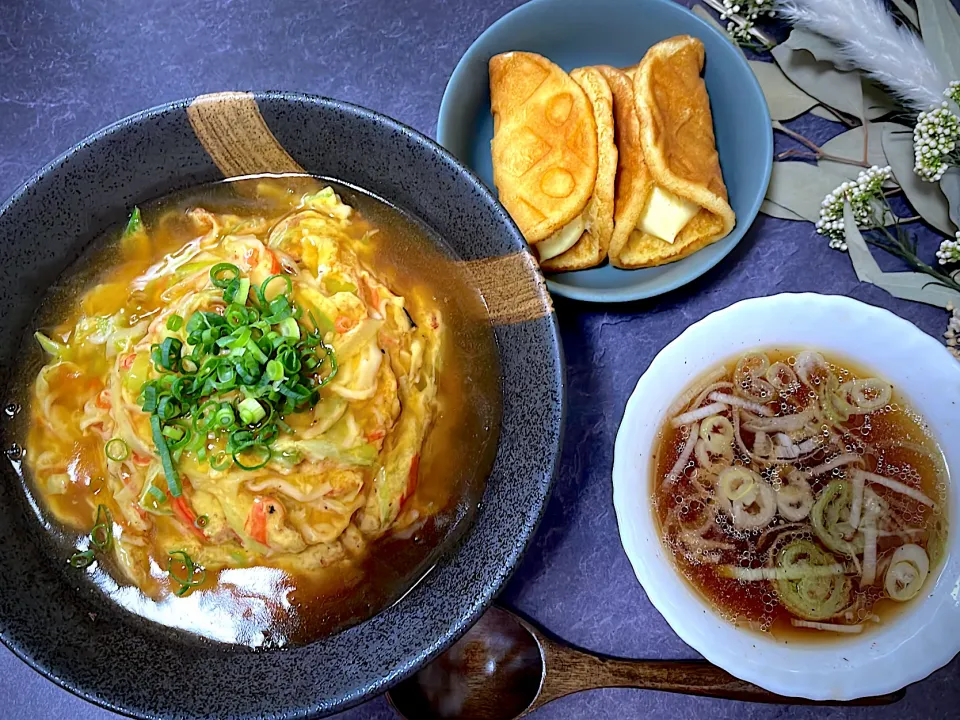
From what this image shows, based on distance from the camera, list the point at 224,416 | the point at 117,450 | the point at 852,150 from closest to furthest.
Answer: the point at 224,416 < the point at 117,450 < the point at 852,150

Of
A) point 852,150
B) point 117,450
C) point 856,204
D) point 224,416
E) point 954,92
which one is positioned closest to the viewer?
point 224,416

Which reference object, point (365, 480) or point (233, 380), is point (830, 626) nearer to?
point (365, 480)

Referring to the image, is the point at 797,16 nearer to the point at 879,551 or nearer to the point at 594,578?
the point at 879,551

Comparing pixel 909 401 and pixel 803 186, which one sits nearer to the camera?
pixel 909 401

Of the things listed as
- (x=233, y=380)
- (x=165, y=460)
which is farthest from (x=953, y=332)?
(x=165, y=460)

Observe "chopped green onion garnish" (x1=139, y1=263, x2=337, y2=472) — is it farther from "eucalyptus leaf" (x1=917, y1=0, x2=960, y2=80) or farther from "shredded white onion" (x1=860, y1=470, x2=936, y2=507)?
"eucalyptus leaf" (x1=917, y1=0, x2=960, y2=80)

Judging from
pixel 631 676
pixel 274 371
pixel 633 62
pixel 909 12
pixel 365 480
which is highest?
pixel 274 371

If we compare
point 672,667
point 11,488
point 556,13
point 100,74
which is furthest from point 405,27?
point 672,667
